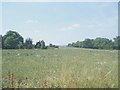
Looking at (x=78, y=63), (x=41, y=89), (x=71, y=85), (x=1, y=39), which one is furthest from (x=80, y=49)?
(x=1, y=39)

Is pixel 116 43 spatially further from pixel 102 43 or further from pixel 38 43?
pixel 38 43

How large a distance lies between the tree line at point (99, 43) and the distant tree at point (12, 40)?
0.66m

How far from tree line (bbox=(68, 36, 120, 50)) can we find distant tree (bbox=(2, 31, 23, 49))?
66 centimetres

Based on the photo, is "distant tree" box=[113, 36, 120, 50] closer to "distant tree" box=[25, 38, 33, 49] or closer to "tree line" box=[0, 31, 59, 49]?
"tree line" box=[0, 31, 59, 49]

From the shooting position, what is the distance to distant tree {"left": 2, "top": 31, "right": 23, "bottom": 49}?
9.23ft

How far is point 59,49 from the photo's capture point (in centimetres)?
277

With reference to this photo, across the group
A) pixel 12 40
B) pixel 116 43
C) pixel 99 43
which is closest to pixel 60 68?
pixel 99 43

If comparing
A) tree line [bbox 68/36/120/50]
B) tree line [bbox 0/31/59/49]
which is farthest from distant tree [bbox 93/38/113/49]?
tree line [bbox 0/31/59/49]

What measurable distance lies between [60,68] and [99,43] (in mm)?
601

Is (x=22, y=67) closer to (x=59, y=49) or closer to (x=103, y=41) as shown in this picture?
(x=59, y=49)

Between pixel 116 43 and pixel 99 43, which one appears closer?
pixel 99 43

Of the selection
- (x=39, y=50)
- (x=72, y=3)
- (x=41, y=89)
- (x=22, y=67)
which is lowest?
(x=41, y=89)

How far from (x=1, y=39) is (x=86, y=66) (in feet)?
3.79

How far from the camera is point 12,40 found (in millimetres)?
2918
